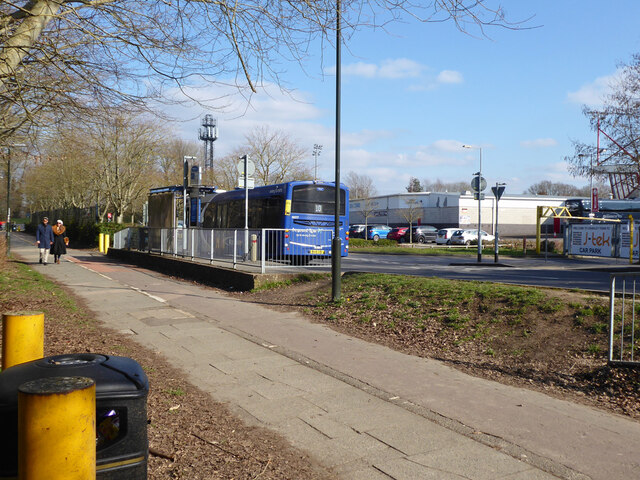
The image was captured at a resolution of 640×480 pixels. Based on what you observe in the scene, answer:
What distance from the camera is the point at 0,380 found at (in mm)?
2754

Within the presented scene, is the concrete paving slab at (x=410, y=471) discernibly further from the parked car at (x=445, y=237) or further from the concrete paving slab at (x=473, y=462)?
the parked car at (x=445, y=237)

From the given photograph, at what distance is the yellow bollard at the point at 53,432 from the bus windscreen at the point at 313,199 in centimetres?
1872

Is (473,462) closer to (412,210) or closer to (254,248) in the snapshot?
(254,248)

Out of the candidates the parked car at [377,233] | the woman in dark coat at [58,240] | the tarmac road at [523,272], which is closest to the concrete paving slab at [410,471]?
the tarmac road at [523,272]

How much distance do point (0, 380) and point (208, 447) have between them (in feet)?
6.38

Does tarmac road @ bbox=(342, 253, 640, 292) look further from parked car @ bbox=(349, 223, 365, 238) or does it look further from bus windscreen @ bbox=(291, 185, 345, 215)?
parked car @ bbox=(349, 223, 365, 238)

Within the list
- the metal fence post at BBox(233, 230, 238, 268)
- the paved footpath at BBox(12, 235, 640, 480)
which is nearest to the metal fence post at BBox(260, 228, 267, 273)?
the metal fence post at BBox(233, 230, 238, 268)

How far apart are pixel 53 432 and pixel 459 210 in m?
70.5

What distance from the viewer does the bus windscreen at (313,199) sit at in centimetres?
2106

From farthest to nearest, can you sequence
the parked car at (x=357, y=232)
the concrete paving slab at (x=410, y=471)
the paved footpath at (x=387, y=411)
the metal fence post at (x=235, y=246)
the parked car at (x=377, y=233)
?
the parked car at (x=357, y=232)
the parked car at (x=377, y=233)
the metal fence post at (x=235, y=246)
the paved footpath at (x=387, y=411)
the concrete paving slab at (x=410, y=471)

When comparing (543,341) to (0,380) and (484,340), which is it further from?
(0,380)

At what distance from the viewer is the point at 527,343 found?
23.7 feet

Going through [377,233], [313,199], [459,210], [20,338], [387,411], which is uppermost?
[459,210]

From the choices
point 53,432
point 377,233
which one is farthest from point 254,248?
point 377,233
